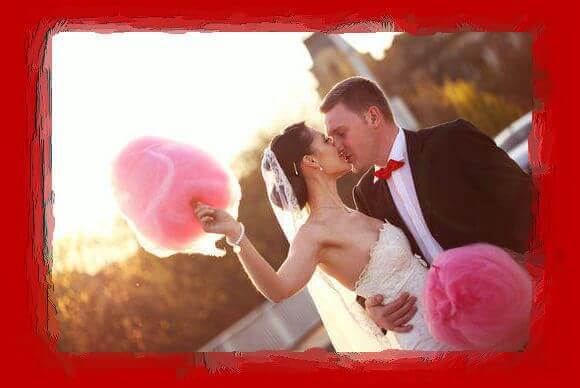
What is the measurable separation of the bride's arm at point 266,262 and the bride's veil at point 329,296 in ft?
0.49

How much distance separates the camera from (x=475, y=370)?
269cm

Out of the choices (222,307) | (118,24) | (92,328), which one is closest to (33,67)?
(118,24)

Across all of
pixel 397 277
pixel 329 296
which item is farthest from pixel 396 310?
pixel 329 296

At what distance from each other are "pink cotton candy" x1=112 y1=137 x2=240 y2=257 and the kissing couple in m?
0.37

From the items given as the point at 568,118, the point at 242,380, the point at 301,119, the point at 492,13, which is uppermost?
the point at 492,13

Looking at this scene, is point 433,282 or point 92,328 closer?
point 433,282

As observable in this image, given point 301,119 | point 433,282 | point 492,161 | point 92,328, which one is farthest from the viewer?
point 92,328

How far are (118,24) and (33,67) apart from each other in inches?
16.6

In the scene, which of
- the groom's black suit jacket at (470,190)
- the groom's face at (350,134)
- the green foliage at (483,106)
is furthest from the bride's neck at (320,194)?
the green foliage at (483,106)

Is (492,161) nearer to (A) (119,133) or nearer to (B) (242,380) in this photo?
(B) (242,380)

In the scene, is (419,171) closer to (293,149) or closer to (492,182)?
(492,182)

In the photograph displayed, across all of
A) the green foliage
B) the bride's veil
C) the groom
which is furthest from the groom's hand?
the green foliage

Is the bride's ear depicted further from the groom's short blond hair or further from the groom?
the groom's short blond hair

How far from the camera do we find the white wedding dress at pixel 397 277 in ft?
9.09
